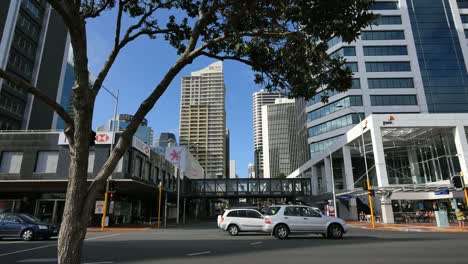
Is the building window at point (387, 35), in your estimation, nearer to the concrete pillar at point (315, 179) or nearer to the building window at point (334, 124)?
the building window at point (334, 124)

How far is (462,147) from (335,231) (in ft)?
79.8

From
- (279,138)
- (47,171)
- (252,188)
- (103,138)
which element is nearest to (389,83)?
(252,188)

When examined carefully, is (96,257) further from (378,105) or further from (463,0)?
(463,0)

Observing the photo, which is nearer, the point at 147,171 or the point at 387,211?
the point at 387,211

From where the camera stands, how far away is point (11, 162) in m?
33.0

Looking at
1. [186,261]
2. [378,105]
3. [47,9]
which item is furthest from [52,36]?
[186,261]

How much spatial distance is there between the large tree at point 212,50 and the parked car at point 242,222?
622 inches

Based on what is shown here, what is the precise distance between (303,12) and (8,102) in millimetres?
56078

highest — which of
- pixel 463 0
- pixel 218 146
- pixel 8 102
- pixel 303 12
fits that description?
pixel 463 0

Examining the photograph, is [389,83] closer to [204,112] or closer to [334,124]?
[334,124]

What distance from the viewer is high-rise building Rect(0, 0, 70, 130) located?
160 ft

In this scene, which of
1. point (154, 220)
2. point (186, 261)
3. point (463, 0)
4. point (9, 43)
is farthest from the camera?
point (463, 0)

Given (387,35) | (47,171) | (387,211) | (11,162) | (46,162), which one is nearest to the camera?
(47,171)

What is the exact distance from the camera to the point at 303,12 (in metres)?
5.43
